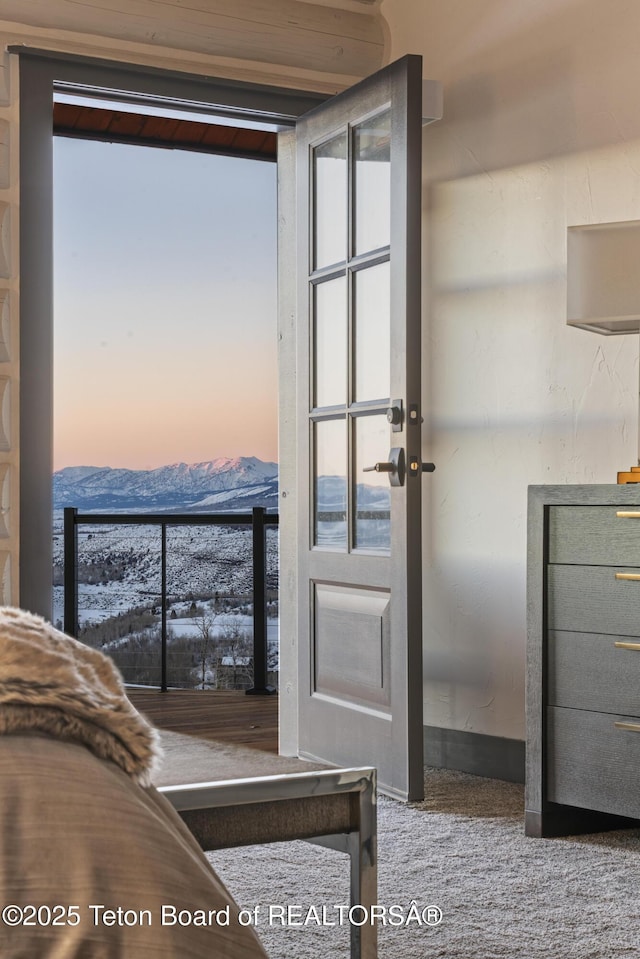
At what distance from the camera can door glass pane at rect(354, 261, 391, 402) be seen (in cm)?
344

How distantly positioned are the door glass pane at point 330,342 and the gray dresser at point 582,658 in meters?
1.04

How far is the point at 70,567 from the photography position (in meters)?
5.68

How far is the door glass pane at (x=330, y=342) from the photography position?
3646 mm

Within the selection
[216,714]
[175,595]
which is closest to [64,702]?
[216,714]

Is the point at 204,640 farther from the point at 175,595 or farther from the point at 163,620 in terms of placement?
the point at 163,620

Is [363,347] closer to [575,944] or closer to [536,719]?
[536,719]

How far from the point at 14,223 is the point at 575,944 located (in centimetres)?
258

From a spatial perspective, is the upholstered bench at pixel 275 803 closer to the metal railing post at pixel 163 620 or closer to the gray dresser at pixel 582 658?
the gray dresser at pixel 582 658

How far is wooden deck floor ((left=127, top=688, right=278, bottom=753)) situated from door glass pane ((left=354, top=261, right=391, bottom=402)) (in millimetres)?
1407

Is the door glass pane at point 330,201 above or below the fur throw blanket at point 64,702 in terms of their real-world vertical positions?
above

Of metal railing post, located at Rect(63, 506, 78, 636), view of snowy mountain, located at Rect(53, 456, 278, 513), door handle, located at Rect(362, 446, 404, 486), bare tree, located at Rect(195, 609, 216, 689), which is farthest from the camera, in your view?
view of snowy mountain, located at Rect(53, 456, 278, 513)

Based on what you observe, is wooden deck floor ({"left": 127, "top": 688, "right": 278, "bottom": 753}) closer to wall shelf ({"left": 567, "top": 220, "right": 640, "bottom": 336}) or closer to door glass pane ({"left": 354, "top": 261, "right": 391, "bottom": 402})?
door glass pane ({"left": 354, "top": 261, "right": 391, "bottom": 402})

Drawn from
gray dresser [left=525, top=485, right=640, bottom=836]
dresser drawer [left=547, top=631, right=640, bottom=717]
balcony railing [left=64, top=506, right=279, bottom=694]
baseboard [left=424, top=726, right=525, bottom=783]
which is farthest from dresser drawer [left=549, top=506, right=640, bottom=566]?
balcony railing [left=64, top=506, right=279, bottom=694]

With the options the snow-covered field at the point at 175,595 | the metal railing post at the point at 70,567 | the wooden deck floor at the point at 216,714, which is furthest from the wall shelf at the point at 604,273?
the metal railing post at the point at 70,567
